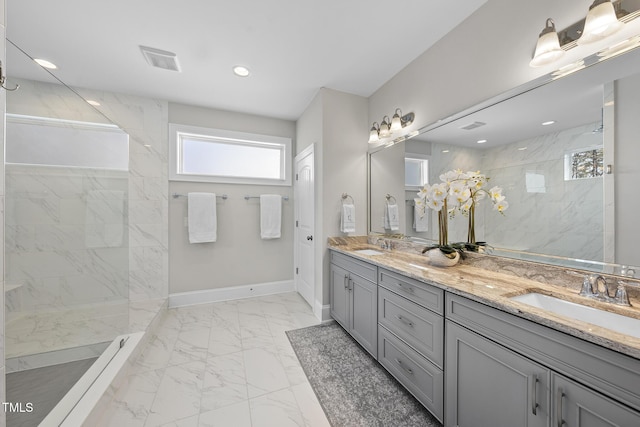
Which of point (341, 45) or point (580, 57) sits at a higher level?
point (341, 45)

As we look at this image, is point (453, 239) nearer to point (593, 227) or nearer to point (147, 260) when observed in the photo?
point (593, 227)

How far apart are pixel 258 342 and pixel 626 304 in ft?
7.55

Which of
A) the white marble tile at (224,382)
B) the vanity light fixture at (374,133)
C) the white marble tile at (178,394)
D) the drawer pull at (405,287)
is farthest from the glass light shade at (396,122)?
the white marble tile at (178,394)

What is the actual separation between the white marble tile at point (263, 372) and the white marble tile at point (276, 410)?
61mm

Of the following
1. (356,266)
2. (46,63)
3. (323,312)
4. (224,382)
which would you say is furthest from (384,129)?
(46,63)

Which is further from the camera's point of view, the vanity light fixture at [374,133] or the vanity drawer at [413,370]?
the vanity light fixture at [374,133]

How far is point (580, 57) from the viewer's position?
1.14m

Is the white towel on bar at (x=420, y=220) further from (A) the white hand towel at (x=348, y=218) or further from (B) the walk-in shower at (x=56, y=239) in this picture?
(B) the walk-in shower at (x=56, y=239)

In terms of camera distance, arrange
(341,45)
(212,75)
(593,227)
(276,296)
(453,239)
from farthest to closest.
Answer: (276,296)
(212,75)
(341,45)
(453,239)
(593,227)

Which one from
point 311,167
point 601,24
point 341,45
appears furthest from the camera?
point 311,167

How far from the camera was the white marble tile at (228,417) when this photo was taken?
1.32 m

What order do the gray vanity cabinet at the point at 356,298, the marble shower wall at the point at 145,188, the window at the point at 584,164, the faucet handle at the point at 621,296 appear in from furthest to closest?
the marble shower wall at the point at 145,188, the gray vanity cabinet at the point at 356,298, the window at the point at 584,164, the faucet handle at the point at 621,296

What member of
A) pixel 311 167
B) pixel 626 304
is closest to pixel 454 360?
pixel 626 304

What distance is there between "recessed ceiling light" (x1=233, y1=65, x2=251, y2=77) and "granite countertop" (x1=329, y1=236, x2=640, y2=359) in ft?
6.83
